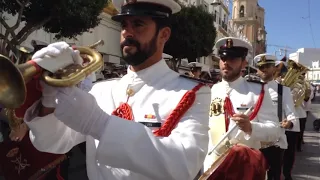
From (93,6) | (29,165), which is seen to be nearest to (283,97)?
(29,165)

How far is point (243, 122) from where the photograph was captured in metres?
3.39

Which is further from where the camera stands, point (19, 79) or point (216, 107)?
point (216, 107)

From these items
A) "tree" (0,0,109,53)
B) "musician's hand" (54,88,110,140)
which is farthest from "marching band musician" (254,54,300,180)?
"tree" (0,0,109,53)

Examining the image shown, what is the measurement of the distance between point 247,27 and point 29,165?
83706mm

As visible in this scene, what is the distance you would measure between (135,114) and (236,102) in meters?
2.23

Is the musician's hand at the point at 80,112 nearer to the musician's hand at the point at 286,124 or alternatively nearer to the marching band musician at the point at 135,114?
the marching band musician at the point at 135,114

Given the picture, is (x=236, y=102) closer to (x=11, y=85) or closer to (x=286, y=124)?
(x=286, y=124)

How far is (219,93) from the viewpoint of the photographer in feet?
14.2

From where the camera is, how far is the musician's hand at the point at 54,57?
5.11 feet

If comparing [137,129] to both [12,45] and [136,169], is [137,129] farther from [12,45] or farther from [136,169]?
[12,45]

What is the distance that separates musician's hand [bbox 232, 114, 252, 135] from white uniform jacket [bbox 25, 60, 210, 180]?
1239mm

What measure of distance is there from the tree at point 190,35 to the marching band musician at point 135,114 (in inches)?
944

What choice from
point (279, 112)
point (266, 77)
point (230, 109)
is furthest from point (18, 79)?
point (266, 77)

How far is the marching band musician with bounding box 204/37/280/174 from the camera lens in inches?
150
